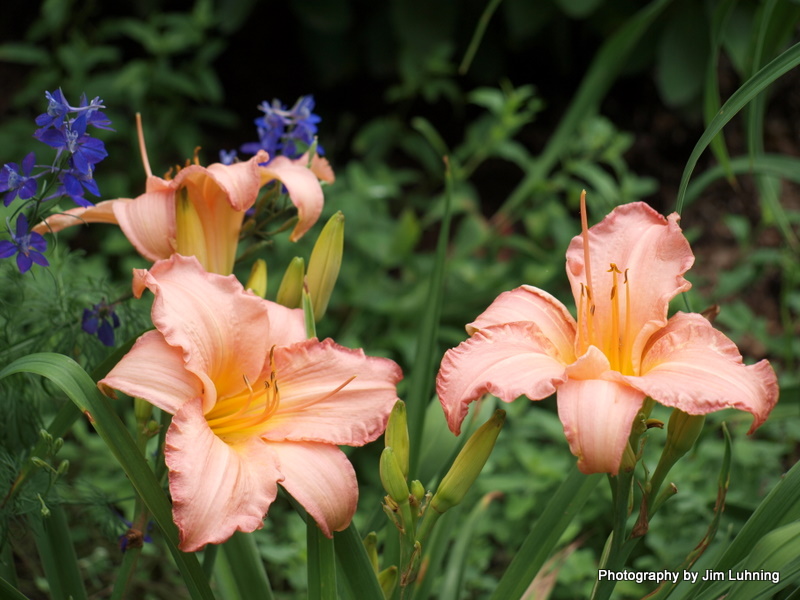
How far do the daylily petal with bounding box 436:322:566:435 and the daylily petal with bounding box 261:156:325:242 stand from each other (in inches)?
8.4

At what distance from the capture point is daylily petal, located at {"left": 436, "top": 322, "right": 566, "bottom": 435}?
24.5 inches

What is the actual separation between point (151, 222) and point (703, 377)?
0.50 m

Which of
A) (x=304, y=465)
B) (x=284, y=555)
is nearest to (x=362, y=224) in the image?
(x=284, y=555)

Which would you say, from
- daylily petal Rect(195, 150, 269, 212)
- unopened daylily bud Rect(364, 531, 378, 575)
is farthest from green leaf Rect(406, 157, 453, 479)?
daylily petal Rect(195, 150, 269, 212)

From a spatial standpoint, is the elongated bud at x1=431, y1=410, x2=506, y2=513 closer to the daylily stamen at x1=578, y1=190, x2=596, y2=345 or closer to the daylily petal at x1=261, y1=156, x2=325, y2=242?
the daylily stamen at x1=578, y1=190, x2=596, y2=345

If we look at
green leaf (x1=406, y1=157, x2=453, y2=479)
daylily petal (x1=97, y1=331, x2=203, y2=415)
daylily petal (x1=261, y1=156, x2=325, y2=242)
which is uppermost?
daylily petal (x1=261, y1=156, x2=325, y2=242)

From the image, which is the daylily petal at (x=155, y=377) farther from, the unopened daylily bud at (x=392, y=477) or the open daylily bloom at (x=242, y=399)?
the unopened daylily bud at (x=392, y=477)

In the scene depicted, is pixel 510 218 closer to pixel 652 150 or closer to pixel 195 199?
pixel 652 150

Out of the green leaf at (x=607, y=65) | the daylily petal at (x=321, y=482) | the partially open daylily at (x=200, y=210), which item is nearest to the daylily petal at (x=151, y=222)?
the partially open daylily at (x=200, y=210)

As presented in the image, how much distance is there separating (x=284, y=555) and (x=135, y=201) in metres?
0.65

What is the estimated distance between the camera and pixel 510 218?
221 cm

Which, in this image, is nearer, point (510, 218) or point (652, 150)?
point (510, 218)

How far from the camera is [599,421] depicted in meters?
0.59

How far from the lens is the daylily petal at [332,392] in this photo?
705 millimetres
